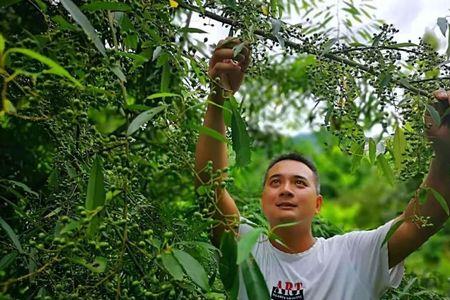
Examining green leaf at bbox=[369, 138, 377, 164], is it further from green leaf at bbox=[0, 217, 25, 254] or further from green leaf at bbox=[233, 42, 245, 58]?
green leaf at bbox=[0, 217, 25, 254]

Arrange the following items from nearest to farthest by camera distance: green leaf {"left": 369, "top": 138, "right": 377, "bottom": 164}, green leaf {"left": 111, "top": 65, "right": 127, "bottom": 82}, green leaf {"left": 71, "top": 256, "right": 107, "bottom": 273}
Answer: green leaf {"left": 71, "top": 256, "right": 107, "bottom": 273}, green leaf {"left": 111, "top": 65, "right": 127, "bottom": 82}, green leaf {"left": 369, "top": 138, "right": 377, "bottom": 164}

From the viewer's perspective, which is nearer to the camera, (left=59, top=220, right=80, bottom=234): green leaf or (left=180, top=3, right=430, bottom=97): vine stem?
(left=59, top=220, right=80, bottom=234): green leaf

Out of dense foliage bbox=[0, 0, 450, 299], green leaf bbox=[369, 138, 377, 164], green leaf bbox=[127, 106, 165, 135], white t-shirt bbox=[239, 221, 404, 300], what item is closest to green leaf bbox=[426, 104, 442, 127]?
dense foliage bbox=[0, 0, 450, 299]

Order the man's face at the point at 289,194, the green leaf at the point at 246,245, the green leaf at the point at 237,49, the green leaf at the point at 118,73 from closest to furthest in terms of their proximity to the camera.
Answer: the green leaf at the point at 246,245 → the green leaf at the point at 118,73 → the green leaf at the point at 237,49 → the man's face at the point at 289,194

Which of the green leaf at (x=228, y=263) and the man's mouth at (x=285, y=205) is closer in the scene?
the green leaf at (x=228, y=263)

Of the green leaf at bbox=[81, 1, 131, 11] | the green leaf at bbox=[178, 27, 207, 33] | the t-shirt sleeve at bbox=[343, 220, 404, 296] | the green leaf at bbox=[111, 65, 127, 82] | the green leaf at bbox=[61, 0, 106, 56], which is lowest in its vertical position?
the t-shirt sleeve at bbox=[343, 220, 404, 296]

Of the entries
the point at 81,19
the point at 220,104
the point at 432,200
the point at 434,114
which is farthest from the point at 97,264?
the point at 432,200

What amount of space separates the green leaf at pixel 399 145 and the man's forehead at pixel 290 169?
1.02 ft

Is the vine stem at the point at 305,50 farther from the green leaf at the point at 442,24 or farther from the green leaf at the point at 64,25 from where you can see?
the green leaf at the point at 64,25

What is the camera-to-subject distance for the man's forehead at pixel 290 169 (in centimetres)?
165

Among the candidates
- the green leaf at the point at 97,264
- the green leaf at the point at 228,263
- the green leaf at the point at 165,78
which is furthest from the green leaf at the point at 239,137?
the green leaf at the point at 97,264

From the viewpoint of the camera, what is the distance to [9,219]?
1432mm

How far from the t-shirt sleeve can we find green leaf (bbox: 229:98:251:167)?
1.48ft

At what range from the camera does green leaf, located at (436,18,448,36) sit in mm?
1281
